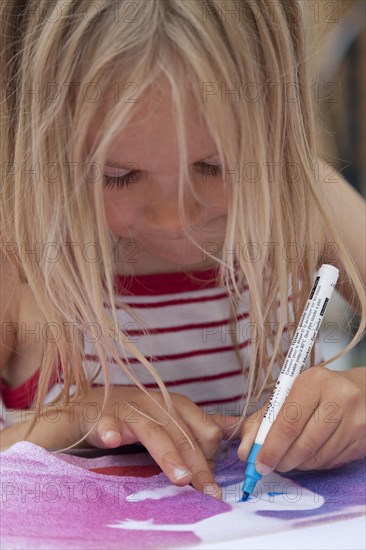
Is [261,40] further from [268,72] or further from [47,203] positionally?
[47,203]

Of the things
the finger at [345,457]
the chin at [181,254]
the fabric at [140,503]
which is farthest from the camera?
the chin at [181,254]

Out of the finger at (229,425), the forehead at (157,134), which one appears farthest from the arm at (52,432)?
the forehead at (157,134)

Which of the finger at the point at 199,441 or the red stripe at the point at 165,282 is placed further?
the red stripe at the point at 165,282

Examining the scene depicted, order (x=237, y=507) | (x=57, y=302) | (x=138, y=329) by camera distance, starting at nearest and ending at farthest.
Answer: (x=237, y=507)
(x=57, y=302)
(x=138, y=329)

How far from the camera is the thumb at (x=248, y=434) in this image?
475 mm

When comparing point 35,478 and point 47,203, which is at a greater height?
point 47,203

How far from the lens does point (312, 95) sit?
21.6 inches

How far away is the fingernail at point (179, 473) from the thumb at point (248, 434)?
0.04 meters

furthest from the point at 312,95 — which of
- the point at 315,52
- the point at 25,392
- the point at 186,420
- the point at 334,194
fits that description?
the point at 25,392

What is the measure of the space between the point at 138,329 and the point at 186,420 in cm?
17

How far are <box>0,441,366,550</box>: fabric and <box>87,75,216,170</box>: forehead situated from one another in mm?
196

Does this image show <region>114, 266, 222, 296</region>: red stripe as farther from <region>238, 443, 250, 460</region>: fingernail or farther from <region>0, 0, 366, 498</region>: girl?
<region>238, 443, 250, 460</region>: fingernail

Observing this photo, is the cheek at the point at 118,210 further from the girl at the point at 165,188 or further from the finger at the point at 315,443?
the finger at the point at 315,443

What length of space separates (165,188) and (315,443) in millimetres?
184
